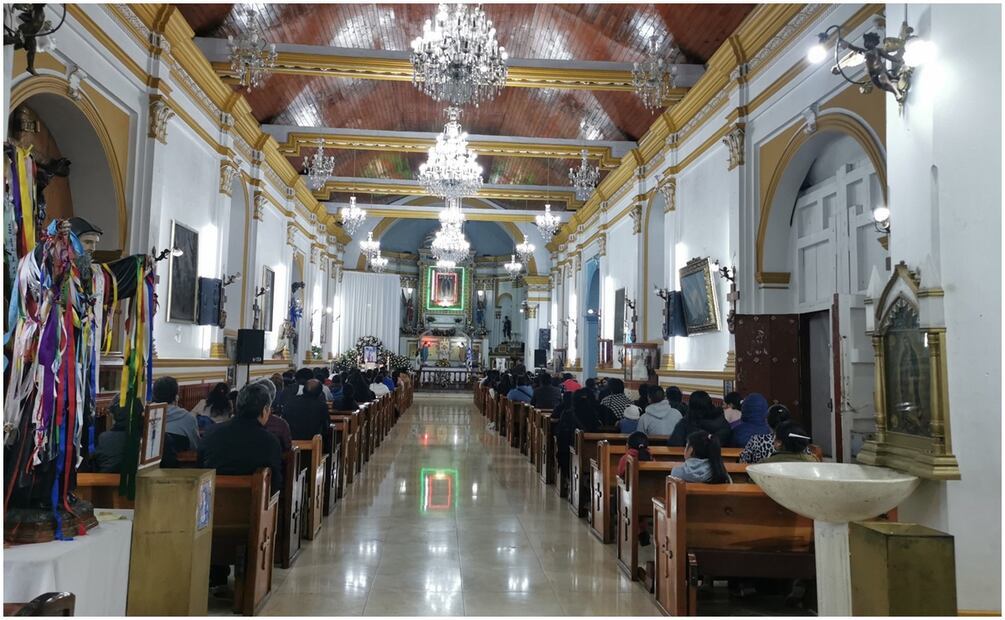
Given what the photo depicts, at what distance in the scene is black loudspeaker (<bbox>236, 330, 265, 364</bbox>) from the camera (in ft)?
40.3

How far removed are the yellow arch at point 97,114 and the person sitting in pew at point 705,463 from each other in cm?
592

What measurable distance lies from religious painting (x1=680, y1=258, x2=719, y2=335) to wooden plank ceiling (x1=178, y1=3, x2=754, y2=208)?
306cm

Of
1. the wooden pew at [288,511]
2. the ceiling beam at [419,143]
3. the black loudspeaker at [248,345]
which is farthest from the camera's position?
the ceiling beam at [419,143]

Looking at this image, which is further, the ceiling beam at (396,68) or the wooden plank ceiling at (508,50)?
the ceiling beam at (396,68)

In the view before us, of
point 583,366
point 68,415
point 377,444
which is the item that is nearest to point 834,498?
point 68,415

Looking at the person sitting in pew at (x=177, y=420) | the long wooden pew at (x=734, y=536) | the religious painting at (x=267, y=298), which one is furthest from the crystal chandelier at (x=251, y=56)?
the long wooden pew at (x=734, y=536)

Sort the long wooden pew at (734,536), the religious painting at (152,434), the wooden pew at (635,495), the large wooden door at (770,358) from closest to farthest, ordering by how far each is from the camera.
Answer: the religious painting at (152,434), the long wooden pew at (734,536), the wooden pew at (635,495), the large wooden door at (770,358)

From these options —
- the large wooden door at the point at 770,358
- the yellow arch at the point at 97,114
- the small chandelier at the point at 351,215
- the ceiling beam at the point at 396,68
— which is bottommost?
the large wooden door at the point at 770,358

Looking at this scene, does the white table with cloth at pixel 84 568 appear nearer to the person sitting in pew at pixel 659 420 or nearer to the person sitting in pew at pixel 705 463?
the person sitting in pew at pixel 705 463

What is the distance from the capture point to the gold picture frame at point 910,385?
3.69 m

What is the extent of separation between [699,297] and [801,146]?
9.91 ft

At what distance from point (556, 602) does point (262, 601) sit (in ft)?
5.29

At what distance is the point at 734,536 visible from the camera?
3.93 metres

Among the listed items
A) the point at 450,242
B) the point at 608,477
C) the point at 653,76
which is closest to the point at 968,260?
the point at 608,477
